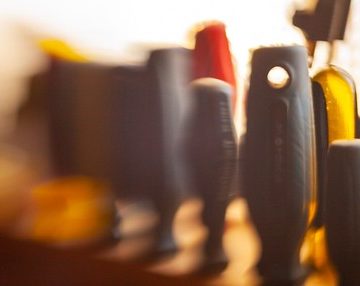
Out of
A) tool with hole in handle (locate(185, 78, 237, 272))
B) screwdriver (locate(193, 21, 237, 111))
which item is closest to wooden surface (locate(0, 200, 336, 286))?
tool with hole in handle (locate(185, 78, 237, 272))

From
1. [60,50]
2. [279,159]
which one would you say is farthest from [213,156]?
[60,50]

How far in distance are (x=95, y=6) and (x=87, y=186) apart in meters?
0.26

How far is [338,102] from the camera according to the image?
0.57 metres

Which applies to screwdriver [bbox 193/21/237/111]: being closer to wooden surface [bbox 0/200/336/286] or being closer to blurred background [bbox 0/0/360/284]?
blurred background [bbox 0/0/360/284]

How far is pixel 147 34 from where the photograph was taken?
87cm

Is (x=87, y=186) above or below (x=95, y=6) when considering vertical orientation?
below

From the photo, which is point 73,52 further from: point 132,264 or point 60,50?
point 132,264

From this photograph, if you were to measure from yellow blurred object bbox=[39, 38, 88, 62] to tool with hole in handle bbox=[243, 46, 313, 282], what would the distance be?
28cm

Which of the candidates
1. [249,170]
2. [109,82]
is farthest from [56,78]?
[249,170]

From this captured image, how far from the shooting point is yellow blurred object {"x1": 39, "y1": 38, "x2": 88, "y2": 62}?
73cm

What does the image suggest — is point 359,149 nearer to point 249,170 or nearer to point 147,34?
point 249,170

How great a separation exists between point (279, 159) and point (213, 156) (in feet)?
0.20

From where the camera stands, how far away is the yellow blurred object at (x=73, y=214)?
65cm

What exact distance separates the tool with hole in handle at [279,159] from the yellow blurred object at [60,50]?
28 centimetres
